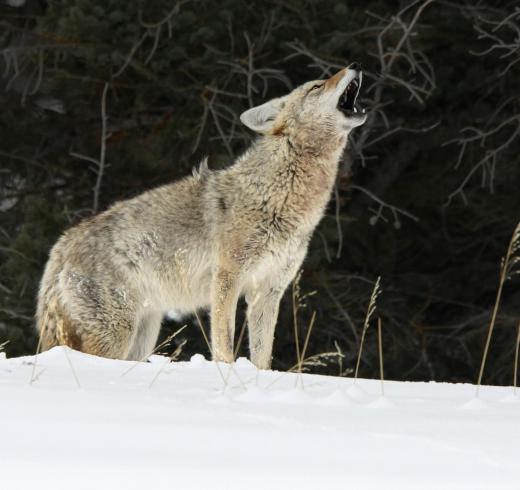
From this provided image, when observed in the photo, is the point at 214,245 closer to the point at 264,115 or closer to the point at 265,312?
the point at 265,312

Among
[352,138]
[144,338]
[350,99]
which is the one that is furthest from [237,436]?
[352,138]

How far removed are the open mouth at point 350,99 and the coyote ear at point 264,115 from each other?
48cm

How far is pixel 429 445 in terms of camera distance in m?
3.28

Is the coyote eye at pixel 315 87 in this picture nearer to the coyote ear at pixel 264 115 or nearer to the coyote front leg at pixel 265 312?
the coyote ear at pixel 264 115

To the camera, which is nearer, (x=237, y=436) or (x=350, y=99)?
(x=237, y=436)

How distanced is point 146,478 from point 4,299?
28.3 ft

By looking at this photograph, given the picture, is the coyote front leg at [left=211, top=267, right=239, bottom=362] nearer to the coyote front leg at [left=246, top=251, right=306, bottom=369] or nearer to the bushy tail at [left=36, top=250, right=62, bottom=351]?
the coyote front leg at [left=246, top=251, right=306, bottom=369]

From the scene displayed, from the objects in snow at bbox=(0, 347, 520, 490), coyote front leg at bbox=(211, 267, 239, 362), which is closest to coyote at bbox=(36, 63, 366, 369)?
coyote front leg at bbox=(211, 267, 239, 362)

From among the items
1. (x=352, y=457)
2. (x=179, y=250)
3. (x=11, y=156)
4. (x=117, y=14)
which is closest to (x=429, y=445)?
(x=352, y=457)

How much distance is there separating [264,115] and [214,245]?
1.13 m

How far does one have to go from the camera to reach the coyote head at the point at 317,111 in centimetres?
740

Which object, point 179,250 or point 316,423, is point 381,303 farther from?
point 316,423

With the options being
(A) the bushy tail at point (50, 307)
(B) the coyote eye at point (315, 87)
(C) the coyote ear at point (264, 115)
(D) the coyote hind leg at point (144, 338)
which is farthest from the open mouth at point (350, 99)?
(A) the bushy tail at point (50, 307)

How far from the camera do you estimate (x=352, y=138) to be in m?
11.1
